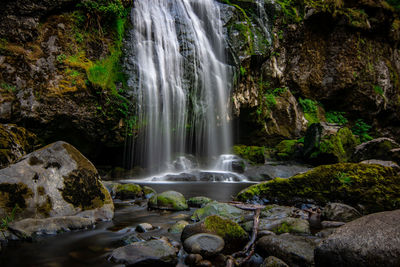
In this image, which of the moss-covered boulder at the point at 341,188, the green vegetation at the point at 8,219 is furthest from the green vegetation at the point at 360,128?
the green vegetation at the point at 8,219

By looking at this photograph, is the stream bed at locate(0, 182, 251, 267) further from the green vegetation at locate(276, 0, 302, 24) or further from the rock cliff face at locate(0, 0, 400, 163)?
the green vegetation at locate(276, 0, 302, 24)

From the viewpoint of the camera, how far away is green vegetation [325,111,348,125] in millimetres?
18717

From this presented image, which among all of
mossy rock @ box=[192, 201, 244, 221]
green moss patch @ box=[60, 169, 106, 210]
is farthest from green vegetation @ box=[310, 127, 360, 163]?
green moss patch @ box=[60, 169, 106, 210]

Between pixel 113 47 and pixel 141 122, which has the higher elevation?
pixel 113 47

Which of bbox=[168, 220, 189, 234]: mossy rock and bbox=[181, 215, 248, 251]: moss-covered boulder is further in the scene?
bbox=[168, 220, 189, 234]: mossy rock

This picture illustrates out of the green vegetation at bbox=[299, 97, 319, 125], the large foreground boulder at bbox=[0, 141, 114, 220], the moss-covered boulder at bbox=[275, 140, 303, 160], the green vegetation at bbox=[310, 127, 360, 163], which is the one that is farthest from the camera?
the green vegetation at bbox=[299, 97, 319, 125]

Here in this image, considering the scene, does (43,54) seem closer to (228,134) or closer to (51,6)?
(51,6)

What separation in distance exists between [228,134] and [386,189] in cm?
955

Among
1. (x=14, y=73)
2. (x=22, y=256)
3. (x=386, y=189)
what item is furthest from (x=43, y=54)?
(x=386, y=189)

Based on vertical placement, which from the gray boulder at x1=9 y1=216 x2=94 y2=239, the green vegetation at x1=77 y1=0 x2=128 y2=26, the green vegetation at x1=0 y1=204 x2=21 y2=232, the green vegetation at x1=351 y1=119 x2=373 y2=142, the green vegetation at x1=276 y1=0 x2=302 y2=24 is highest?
the green vegetation at x1=276 y1=0 x2=302 y2=24

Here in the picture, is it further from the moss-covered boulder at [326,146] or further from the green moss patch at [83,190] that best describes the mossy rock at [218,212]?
the moss-covered boulder at [326,146]

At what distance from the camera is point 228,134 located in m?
13.4

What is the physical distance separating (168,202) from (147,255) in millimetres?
2260

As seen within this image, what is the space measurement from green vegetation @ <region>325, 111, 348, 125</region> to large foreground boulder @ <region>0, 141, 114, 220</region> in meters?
18.5
